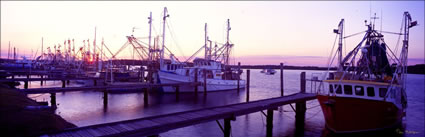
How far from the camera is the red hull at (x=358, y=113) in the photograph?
48.5 ft

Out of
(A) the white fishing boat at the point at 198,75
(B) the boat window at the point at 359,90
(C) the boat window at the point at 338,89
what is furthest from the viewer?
(A) the white fishing boat at the point at 198,75

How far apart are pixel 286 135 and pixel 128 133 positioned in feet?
39.5

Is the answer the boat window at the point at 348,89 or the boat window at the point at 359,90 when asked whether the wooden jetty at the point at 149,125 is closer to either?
the boat window at the point at 348,89

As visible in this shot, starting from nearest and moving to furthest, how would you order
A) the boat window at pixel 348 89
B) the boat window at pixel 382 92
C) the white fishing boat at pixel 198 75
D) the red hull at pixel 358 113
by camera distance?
the red hull at pixel 358 113, the boat window at pixel 382 92, the boat window at pixel 348 89, the white fishing boat at pixel 198 75

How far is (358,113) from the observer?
49.3 feet

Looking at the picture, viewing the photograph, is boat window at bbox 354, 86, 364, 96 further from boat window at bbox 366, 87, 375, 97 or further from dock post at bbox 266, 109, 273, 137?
dock post at bbox 266, 109, 273, 137

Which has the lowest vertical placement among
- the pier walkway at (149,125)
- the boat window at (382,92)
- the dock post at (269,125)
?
the dock post at (269,125)

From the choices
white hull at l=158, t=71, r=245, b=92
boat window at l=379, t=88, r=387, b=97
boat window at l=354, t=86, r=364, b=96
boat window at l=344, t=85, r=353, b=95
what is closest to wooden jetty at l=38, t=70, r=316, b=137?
boat window at l=344, t=85, r=353, b=95

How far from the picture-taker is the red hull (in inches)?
582

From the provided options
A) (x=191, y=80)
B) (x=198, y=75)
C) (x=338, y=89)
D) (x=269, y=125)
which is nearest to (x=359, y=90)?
(x=338, y=89)

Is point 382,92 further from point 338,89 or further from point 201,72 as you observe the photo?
point 201,72

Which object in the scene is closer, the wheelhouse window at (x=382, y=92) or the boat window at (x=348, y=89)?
the wheelhouse window at (x=382, y=92)

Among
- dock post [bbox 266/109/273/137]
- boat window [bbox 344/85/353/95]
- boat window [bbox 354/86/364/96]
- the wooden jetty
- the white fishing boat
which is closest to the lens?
the wooden jetty

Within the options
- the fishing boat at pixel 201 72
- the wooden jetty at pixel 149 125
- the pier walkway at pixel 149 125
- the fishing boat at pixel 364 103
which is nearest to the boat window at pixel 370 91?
the fishing boat at pixel 364 103
